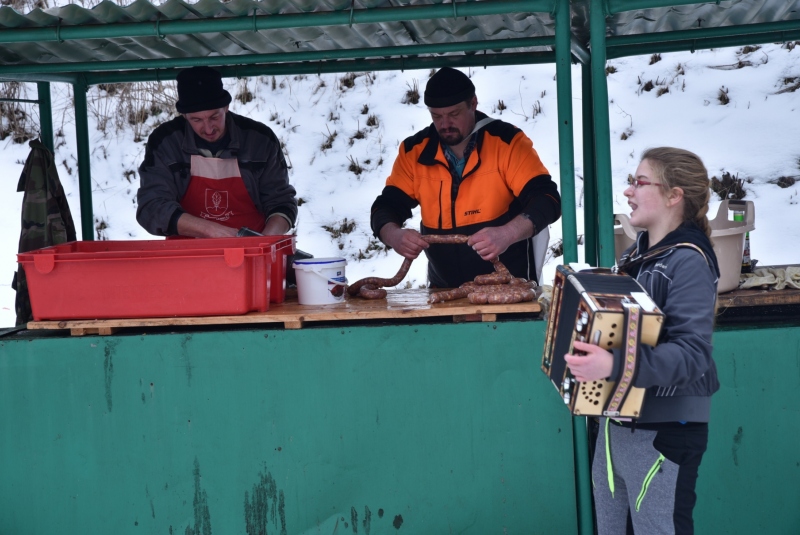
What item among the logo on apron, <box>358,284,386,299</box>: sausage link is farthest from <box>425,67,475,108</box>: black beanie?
the logo on apron

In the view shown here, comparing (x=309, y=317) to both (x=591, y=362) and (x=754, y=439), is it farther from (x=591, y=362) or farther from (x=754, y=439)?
(x=754, y=439)

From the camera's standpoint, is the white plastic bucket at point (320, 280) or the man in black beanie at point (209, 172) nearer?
the white plastic bucket at point (320, 280)

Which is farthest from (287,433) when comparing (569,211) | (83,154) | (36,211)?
(83,154)

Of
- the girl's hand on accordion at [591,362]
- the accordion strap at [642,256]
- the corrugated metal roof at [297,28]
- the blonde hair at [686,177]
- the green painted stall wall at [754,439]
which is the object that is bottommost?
the green painted stall wall at [754,439]

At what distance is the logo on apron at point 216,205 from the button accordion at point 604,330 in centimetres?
282

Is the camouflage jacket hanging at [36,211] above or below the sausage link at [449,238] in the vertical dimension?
above

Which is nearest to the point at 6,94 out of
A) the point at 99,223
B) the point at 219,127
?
the point at 99,223

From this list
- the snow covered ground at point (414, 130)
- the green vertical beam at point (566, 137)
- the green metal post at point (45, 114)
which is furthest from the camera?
the snow covered ground at point (414, 130)

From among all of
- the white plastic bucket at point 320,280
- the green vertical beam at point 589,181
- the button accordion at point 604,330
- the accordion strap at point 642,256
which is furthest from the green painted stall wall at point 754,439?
the white plastic bucket at point 320,280

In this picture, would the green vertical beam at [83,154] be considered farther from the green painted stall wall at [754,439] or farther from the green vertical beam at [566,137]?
the green painted stall wall at [754,439]

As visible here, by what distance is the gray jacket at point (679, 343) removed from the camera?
7.68 ft

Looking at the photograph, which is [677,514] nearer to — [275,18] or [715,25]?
[275,18]

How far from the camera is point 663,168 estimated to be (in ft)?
8.64

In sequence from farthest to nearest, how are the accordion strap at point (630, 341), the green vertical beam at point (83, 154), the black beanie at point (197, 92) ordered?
the green vertical beam at point (83, 154)
the black beanie at point (197, 92)
the accordion strap at point (630, 341)
